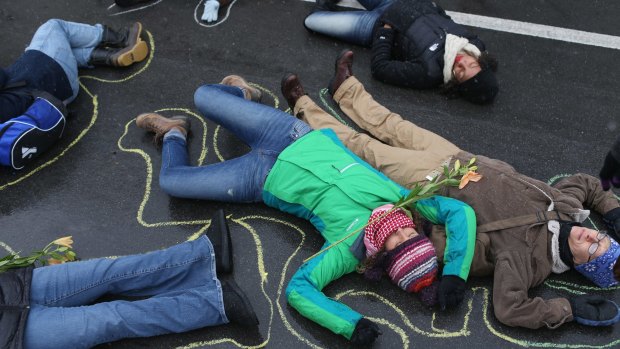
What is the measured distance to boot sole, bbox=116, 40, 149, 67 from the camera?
18.6 feet

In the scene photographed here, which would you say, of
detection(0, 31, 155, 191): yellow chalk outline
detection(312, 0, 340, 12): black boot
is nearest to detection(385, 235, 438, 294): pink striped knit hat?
detection(0, 31, 155, 191): yellow chalk outline

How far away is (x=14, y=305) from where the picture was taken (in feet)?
12.2

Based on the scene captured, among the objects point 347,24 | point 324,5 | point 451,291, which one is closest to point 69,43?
point 324,5

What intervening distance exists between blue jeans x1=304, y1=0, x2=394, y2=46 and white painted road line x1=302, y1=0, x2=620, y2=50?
90 centimetres

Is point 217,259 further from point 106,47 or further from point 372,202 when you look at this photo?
point 106,47

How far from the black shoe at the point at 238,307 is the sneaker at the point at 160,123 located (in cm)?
159

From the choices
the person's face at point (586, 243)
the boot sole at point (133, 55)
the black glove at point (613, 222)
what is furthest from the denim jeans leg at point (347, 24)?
the person's face at point (586, 243)

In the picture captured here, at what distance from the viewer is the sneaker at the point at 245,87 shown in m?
5.21

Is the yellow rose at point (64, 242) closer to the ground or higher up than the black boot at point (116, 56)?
closer to the ground

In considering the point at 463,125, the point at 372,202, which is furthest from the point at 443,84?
the point at 372,202

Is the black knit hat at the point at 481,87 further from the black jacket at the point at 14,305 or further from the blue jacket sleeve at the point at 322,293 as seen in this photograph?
the black jacket at the point at 14,305

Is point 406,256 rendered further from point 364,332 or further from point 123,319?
point 123,319

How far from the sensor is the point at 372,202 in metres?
4.29

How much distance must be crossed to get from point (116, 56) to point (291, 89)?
173 centimetres
